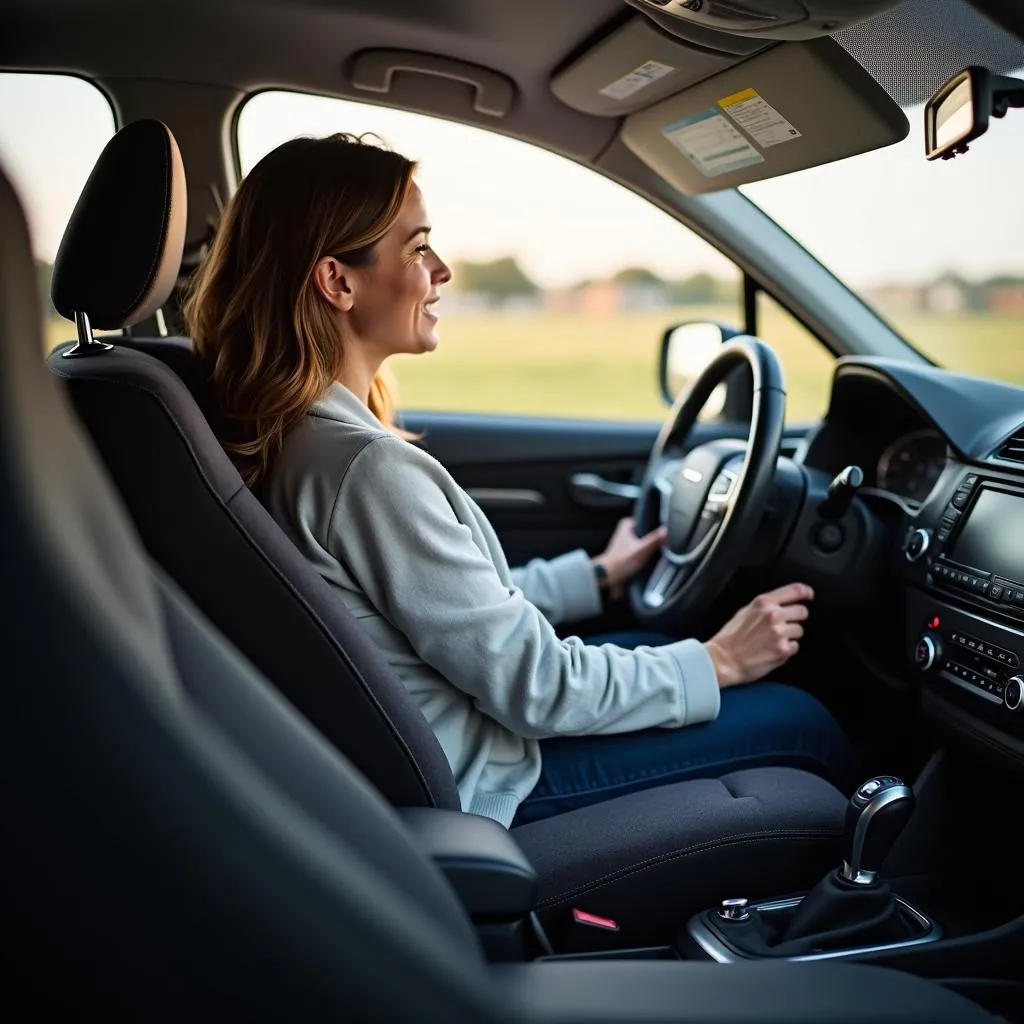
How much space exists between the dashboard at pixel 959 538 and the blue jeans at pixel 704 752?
0.62ft

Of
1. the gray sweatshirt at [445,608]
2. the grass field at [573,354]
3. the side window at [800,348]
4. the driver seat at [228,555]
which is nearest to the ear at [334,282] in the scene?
the gray sweatshirt at [445,608]

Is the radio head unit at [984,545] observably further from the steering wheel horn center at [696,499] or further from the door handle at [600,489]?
the door handle at [600,489]

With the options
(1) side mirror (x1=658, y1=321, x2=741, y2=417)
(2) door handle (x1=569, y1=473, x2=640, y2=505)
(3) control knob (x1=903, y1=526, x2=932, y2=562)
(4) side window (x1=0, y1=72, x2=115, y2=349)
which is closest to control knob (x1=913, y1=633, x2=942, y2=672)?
(3) control knob (x1=903, y1=526, x2=932, y2=562)

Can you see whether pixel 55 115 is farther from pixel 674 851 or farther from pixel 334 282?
pixel 674 851

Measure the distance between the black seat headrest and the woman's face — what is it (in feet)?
1.20

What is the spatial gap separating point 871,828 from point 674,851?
249mm

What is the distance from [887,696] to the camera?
2172mm

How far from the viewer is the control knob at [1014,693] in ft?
5.29

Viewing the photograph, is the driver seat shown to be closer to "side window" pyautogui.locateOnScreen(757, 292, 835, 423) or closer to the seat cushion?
the seat cushion

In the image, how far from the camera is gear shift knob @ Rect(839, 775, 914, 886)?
1534mm

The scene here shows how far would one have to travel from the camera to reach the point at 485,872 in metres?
1.15

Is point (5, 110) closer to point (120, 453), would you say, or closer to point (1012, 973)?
point (120, 453)

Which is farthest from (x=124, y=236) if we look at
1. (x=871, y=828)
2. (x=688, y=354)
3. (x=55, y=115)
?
(x=688, y=354)

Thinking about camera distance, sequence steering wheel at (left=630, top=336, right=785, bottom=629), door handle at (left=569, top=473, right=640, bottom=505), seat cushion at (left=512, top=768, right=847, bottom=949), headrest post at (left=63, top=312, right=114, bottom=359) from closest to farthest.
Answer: headrest post at (left=63, top=312, right=114, bottom=359) < seat cushion at (left=512, top=768, right=847, bottom=949) < steering wheel at (left=630, top=336, right=785, bottom=629) < door handle at (left=569, top=473, right=640, bottom=505)
